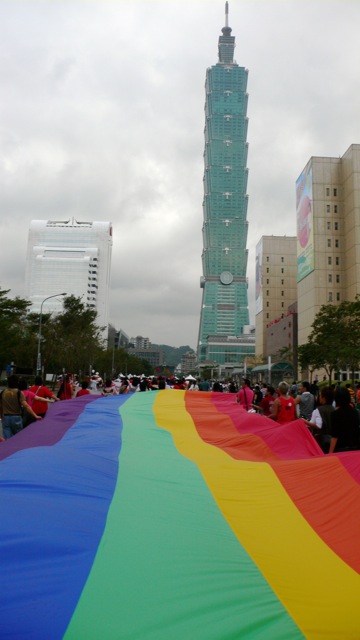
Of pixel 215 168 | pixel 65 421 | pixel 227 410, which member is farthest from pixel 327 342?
pixel 215 168

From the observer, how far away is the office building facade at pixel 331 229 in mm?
79562

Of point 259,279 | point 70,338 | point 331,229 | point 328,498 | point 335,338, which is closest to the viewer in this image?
point 328,498

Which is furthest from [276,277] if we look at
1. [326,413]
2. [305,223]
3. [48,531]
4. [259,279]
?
[48,531]

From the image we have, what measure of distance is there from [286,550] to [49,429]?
187 inches

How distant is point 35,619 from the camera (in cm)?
252

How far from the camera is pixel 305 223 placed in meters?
87.4

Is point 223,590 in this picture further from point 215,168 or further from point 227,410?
point 215,168

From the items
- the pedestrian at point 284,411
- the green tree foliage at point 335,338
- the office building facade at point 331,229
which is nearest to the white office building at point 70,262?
the office building facade at point 331,229

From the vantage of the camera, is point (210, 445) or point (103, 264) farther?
point (103, 264)

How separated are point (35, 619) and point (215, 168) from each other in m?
205

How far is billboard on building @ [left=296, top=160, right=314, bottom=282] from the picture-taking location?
84.3m

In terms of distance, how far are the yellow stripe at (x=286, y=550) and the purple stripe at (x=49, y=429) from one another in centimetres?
199

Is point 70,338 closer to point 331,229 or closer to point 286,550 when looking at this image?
point 331,229

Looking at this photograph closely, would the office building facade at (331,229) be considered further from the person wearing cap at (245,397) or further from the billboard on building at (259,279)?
the person wearing cap at (245,397)
